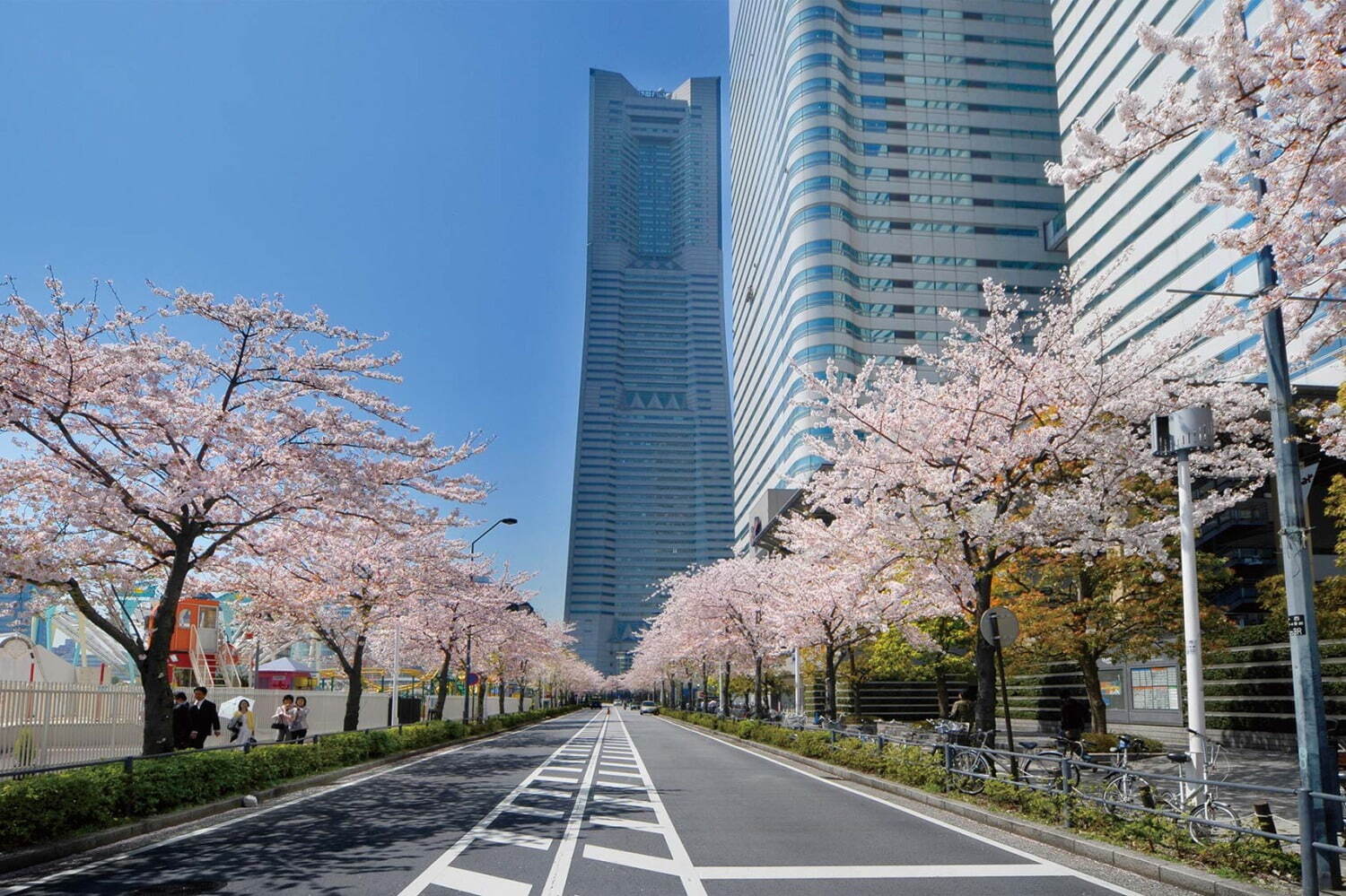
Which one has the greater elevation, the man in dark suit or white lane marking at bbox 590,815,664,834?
the man in dark suit

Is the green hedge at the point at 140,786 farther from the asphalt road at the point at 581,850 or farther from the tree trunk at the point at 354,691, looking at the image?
the tree trunk at the point at 354,691

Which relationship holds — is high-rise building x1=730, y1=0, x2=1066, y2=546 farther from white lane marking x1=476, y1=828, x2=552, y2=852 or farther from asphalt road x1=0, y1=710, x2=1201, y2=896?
white lane marking x1=476, y1=828, x2=552, y2=852

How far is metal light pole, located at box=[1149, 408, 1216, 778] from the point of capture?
12383 millimetres

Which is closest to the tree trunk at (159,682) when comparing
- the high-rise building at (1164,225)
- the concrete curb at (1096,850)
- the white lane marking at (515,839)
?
the white lane marking at (515,839)

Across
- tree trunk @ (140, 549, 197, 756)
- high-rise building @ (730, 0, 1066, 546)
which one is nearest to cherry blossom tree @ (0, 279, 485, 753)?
tree trunk @ (140, 549, 197, 756)

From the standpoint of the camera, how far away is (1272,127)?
6730 millimetres

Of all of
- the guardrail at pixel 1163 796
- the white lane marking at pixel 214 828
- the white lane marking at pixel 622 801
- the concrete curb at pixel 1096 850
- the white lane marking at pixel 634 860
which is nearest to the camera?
the guardrail at pixel 1163 796

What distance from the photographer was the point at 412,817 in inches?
538

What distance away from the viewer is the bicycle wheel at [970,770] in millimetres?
15320

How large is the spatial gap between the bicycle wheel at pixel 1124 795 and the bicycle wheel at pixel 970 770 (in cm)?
254

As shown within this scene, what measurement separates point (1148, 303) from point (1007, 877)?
58.8 metres

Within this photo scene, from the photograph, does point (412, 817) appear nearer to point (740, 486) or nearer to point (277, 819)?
point (277, 819)

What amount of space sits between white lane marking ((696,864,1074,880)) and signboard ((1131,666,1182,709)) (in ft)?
98.5

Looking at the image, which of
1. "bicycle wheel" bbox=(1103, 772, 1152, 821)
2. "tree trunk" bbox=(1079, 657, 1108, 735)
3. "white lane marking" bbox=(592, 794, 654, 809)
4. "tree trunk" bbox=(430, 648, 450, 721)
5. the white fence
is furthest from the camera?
"tree trunk" bbox=(430, 648, 450, 721)
